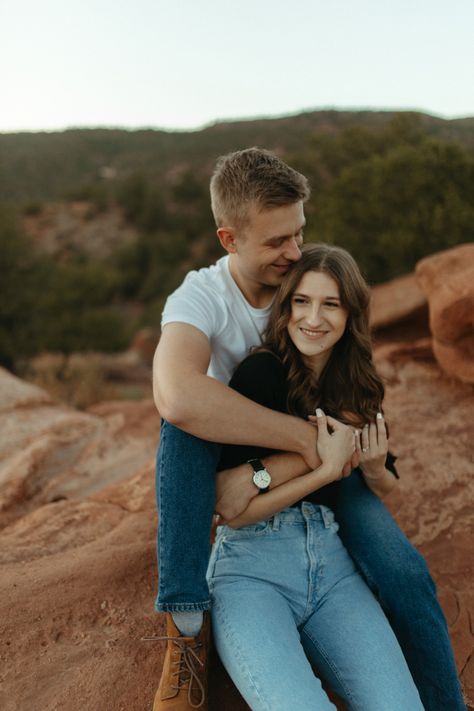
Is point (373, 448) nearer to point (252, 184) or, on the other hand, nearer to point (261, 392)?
point (261, 392)

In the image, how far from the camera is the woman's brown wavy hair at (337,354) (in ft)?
7.13

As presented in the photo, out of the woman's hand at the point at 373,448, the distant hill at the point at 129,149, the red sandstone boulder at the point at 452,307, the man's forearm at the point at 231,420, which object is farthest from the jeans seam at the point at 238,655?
the distant hill at the point at 129,149

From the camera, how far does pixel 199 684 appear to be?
174 centimetres

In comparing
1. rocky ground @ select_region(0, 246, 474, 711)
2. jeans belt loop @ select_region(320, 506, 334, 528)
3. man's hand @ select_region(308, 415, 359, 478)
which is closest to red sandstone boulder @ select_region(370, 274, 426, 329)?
rocky ground @ select_region(0, 246, 474, 711)

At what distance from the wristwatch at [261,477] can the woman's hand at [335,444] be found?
21cm

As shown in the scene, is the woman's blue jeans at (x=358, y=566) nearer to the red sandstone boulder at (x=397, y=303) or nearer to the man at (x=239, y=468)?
the man at (x=239, y=468)

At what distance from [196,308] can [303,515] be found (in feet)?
2.97

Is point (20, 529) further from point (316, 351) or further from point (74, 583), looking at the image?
point (316, 351)

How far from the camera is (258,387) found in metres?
2.09

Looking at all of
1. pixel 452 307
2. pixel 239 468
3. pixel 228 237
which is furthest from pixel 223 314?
pixel 452 307

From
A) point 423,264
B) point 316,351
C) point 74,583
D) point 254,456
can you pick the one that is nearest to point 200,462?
point 254,456

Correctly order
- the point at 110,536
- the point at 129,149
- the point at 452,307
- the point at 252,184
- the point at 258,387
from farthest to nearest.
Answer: the point at 129,149
the point at 452,307
the point at 110,536
the point at 252,184
the point at 258,387

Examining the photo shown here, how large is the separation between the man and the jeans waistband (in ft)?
0.42

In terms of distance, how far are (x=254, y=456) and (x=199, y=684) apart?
29.9 inches
